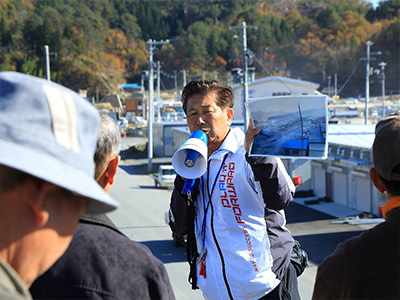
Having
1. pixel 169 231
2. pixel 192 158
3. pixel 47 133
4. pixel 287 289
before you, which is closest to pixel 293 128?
pixel 192 158

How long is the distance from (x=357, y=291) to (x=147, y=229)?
16.1m

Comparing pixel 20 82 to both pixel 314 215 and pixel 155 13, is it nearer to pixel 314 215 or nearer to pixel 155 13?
pixel 314 215

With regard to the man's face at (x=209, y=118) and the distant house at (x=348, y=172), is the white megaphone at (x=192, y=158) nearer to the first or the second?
the man's face at (x=209, y=118)

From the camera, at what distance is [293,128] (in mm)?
2840

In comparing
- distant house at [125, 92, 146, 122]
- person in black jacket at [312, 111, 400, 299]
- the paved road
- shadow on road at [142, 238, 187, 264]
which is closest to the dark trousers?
person in black jacket at [312, 111, 400, 299]

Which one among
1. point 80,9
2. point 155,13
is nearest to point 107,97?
point 80,9

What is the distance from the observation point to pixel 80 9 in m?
114

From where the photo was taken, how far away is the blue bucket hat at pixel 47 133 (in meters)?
1.22

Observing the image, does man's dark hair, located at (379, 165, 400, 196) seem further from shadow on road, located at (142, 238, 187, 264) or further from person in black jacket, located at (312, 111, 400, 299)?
shadow on road, located at (142, 238, 187, 264)

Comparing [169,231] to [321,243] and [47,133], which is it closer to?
[321,243]

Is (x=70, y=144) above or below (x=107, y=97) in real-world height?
below

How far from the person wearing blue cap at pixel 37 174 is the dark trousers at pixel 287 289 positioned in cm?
199

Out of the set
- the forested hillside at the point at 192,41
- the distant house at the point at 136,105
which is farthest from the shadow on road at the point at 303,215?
the forested hillside at the point at 192,41

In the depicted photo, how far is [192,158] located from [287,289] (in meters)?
1.04
